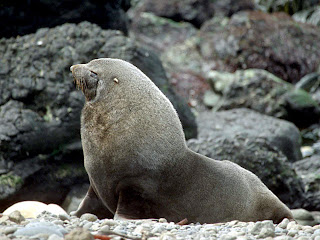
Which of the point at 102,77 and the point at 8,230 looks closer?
the point at 8,230

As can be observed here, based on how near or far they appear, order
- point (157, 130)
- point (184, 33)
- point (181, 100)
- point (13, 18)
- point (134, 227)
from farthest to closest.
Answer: point (184, 33) → point (13, 18) → point (181, 100) → point (157, 130) → point (134, 227)

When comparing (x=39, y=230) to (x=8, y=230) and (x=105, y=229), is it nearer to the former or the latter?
(x=8, y=230)

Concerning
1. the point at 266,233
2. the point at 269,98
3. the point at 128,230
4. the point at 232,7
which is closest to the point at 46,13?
the point at 269,98

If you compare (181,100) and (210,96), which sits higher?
(181,100)

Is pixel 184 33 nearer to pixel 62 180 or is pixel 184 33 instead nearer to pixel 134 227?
pixel 62 180

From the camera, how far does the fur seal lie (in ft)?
15.9

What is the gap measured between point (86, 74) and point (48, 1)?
193 inches

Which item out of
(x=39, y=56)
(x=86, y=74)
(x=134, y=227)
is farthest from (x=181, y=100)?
(x=134, y=227)

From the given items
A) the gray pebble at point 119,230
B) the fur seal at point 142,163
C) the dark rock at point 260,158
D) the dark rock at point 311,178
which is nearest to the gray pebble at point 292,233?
the fur seal at point 142,163

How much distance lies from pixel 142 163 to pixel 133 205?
0.38 m

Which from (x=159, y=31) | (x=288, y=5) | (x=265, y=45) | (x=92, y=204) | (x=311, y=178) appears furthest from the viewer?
(x=288, y=5)

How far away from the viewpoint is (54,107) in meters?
7.67

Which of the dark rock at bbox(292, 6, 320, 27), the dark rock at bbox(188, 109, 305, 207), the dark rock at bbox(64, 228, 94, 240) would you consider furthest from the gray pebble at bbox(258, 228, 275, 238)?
the dark rock at bbox(292, 6, 320, 27)

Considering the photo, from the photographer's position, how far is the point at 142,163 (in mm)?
4840
